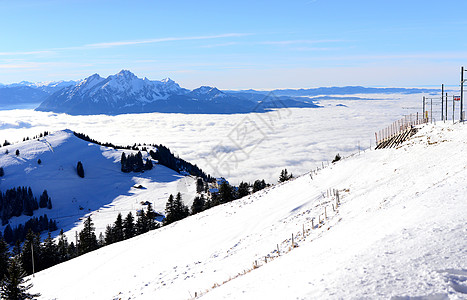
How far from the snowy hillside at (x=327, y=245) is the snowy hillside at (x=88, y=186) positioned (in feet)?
358

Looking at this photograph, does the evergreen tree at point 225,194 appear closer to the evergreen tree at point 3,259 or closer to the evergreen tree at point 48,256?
the evergreen tree at point 48,256

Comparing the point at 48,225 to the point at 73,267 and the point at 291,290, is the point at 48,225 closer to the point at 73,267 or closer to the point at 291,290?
the point at 73,267

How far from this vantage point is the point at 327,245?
1240 centimetres

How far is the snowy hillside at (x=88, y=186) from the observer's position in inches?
5669

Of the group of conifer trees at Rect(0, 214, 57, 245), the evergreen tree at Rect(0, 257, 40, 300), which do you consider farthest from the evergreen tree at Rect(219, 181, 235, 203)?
the group of conifer trees at Rect(0, 214, 57, 245)

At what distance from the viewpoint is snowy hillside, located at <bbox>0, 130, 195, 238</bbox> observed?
144 metres

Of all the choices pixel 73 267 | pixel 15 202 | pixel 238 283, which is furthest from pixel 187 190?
pixel 238 283

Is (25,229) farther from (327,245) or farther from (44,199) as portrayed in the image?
(327,245)

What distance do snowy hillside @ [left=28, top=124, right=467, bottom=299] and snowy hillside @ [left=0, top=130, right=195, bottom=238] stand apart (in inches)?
4297

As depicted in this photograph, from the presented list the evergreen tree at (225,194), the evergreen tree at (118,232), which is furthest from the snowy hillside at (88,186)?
the evergreen tree at (225,194)

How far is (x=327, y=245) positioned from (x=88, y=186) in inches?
7330

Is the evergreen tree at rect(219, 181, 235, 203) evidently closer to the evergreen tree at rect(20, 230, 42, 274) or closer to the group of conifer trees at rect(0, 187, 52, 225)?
the evergreen tree at rect(20, 230, 42, 274)

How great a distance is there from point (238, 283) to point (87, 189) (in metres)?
182

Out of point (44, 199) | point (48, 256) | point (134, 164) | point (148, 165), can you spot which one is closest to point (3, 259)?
point (48, 256)
